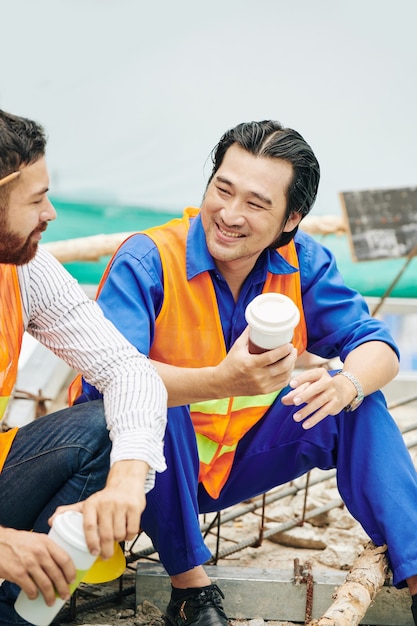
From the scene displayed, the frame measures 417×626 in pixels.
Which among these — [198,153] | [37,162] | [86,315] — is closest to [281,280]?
[86,315]

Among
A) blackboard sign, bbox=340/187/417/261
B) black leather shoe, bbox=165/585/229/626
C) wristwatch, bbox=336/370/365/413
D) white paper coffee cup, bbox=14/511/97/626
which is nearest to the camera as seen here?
white paper coffee cup, bbox=14/511/97/626

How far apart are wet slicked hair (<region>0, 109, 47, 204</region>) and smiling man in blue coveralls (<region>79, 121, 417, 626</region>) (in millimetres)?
531

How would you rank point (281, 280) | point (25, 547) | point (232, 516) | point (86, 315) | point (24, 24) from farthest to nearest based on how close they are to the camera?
point (24, 24) → point (232, 516) → point (281, 280) → point (86, 315) → point (25, 547)

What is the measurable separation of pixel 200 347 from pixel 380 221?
2.36 metres

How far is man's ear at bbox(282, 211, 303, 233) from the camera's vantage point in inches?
105

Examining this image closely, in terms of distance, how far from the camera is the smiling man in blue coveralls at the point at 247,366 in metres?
2.28

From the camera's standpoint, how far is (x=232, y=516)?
2.98 m

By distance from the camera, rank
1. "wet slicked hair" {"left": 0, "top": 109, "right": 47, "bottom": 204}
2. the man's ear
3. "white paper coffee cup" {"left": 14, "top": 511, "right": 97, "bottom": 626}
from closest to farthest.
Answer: "white paper coffee cup" {"left": 14, "top": 511, "right": 97, "bottom": 626}, "wet slicked hair" {"left": 0, "top": 109, "right": 47, "bottom": 204}, the man's ear

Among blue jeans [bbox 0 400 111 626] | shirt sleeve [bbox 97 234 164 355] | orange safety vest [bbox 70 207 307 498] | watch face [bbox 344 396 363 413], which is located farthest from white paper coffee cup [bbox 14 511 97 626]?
watch face [bbox 344 396 363 413]

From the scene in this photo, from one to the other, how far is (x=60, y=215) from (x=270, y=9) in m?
2.02

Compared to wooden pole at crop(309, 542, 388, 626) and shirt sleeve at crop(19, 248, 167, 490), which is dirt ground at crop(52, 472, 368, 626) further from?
shirt sleeve at crop(19, 248, 167, 490)

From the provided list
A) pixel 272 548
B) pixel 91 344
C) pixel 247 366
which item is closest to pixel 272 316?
pixel 247 366

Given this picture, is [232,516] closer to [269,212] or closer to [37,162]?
[269,212]

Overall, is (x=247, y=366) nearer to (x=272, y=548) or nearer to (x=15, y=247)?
(x=15, y=247)
